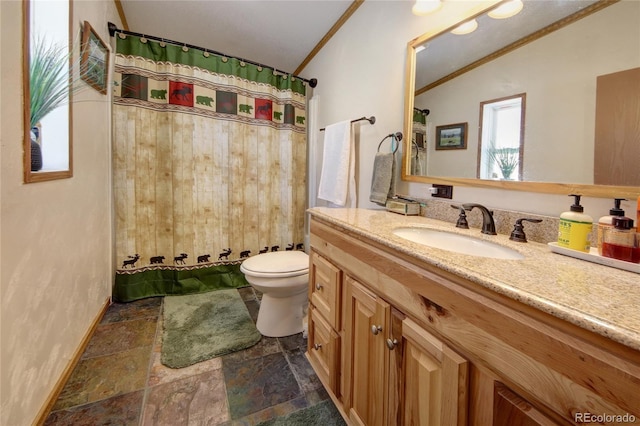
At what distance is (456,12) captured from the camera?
1.24 meters

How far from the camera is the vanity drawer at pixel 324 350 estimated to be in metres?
1.14

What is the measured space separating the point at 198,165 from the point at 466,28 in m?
1.99

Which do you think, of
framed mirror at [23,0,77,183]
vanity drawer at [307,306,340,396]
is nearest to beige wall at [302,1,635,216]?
vanity drawer at [307,306,340,396]

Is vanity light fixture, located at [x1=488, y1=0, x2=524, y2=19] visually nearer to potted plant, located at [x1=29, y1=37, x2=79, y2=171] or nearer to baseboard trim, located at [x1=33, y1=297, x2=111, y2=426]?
potted plant, located at [x1=29, y1=37, x2=79, y2=171]

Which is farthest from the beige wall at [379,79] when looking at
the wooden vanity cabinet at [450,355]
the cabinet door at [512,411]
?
the cabinet door at [512,411]

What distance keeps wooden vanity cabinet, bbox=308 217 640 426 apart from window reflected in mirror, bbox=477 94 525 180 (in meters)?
0.60

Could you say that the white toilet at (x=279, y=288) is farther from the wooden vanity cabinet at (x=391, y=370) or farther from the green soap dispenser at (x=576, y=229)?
the green soap dispenser at (x=576, y=229)

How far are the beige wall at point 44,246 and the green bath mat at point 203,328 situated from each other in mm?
453

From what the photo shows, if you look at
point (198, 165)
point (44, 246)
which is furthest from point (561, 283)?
point (198, 165)

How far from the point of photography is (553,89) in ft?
2.99

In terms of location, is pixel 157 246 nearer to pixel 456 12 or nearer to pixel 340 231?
pixel 340 231

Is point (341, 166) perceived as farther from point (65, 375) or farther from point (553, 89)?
point (65, 375)

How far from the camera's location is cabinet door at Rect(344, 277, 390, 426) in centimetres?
87

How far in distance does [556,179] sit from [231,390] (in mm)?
1581
